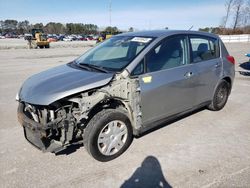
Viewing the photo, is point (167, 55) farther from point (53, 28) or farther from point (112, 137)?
point (53, 28)

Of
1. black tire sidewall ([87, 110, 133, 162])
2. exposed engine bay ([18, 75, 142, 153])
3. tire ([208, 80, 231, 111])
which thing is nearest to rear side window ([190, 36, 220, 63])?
tire ([208, 80, 231, 111])

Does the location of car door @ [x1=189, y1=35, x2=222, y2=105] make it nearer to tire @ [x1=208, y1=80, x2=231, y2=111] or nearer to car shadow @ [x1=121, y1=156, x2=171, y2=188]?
tire @ [x1=208, y1=80, x2=231, y2=111]

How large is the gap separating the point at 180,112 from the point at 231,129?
1.05m

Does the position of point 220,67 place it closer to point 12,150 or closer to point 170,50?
point 170,50

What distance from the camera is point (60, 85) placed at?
313 centimetres

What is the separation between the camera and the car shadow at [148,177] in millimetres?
2838

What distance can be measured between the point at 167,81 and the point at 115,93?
3.04ft

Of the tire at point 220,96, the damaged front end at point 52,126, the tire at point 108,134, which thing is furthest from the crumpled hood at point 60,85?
the tire at point 220,96

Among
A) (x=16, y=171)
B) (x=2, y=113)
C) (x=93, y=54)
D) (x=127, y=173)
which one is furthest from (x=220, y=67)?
(x=2, y=113)

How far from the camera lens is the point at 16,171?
3.11 m

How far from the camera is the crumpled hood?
Result: 2965 millimetres

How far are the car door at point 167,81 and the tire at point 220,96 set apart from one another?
0.95 meters

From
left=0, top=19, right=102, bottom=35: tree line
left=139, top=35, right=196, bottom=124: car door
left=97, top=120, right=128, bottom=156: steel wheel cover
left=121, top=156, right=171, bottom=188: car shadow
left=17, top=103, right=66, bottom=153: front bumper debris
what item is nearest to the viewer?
left=121, top=156, right=171, bottom=188: car shadow

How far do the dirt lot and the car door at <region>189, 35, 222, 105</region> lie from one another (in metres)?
0.63
